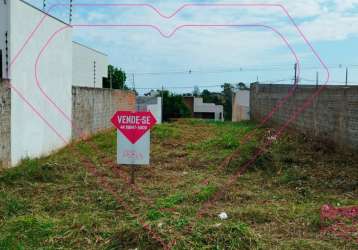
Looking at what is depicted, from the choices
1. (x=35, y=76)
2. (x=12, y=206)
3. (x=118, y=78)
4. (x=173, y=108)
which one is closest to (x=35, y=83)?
(x=35, y=76)

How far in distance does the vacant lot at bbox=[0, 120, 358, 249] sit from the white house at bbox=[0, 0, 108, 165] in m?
0.68

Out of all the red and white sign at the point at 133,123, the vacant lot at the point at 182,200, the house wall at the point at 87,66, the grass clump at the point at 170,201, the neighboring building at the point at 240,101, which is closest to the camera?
the vacant lot at the point at 182,200

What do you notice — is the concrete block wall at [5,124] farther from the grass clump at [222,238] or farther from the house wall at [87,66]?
the house wall at [87,66]

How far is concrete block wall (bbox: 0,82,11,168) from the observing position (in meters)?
8.52

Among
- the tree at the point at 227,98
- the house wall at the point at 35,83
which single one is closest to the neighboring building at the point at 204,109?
the tree at the point at 227,98

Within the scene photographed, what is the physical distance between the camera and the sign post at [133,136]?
7.40 m

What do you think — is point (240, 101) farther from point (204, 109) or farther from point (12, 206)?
point (12, 206)

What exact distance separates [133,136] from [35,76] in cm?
373

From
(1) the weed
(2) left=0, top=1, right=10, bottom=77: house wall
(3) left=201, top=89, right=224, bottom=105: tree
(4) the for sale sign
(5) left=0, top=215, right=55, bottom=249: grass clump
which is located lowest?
(5) left=0, top=215, right=55, bottom=249: grass clump

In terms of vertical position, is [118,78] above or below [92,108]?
above

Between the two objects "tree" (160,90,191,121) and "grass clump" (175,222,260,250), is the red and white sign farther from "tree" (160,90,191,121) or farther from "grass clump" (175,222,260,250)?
"tree" (160,90,191,121)

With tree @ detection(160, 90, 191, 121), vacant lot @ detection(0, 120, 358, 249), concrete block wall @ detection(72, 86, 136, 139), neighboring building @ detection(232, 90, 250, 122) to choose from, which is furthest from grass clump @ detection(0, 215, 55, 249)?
tree @ detection(160, 90, 191, 121)

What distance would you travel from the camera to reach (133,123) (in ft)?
24.5

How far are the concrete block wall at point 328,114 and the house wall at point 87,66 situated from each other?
917 centimetres
